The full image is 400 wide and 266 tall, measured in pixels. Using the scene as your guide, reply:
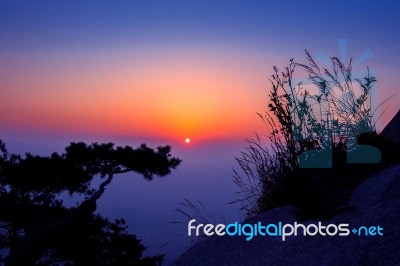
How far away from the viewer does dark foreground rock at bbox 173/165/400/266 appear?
2559 mm

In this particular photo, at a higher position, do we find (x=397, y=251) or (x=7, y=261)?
(x=7, y=261)

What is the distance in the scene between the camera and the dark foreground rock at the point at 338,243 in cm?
256

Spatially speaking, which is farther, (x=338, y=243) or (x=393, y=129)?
(x=393, y=129)

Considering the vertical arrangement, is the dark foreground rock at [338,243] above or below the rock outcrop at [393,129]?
below

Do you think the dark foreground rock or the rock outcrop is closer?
the dark foreground rock

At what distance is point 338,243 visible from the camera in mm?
2787

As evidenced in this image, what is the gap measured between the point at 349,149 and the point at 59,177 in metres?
6.93

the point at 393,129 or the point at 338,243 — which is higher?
the point at 393,129

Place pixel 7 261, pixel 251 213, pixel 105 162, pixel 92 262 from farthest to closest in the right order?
pixel 105 162 → pixel 92 262 → pixel 7 261 → pixel 251 213

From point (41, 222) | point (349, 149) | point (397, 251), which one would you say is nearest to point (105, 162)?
point (41, 222)

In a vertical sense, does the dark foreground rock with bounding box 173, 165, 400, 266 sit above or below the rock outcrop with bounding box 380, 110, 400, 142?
below

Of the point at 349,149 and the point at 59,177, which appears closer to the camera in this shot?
the point at 349,149

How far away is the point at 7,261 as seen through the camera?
830 cm

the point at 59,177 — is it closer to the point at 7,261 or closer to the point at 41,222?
the point at 41,222
